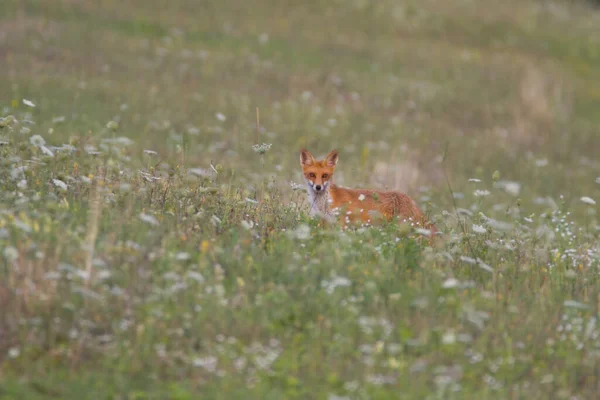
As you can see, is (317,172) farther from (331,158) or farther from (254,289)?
(254,289)

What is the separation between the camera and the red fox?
10469mm

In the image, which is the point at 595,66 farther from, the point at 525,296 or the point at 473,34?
the point at 525,296

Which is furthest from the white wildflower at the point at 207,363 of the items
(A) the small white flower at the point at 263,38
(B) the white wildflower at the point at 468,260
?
(A) the small white flower at the point at 263,38

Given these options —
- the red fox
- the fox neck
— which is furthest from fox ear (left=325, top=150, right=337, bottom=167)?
the fox neck

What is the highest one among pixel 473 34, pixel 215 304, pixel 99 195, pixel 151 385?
pixel 473 34

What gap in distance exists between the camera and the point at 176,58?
23812 mm

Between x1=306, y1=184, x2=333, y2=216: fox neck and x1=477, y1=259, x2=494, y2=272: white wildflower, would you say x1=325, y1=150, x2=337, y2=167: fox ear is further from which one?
x1=477, y1=259, x2=494, y2=272: white wildflower

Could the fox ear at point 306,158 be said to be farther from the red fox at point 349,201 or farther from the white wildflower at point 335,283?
the white wildflower at point 335,283

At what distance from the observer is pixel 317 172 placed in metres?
11.7

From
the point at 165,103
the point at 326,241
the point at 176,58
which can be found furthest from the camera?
the point at 176,58

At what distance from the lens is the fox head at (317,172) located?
11.5 m

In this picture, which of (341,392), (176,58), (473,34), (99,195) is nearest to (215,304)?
(341,392)

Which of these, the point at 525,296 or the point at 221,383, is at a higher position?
the point at 525,296

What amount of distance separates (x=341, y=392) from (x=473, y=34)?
28959 millimetres
